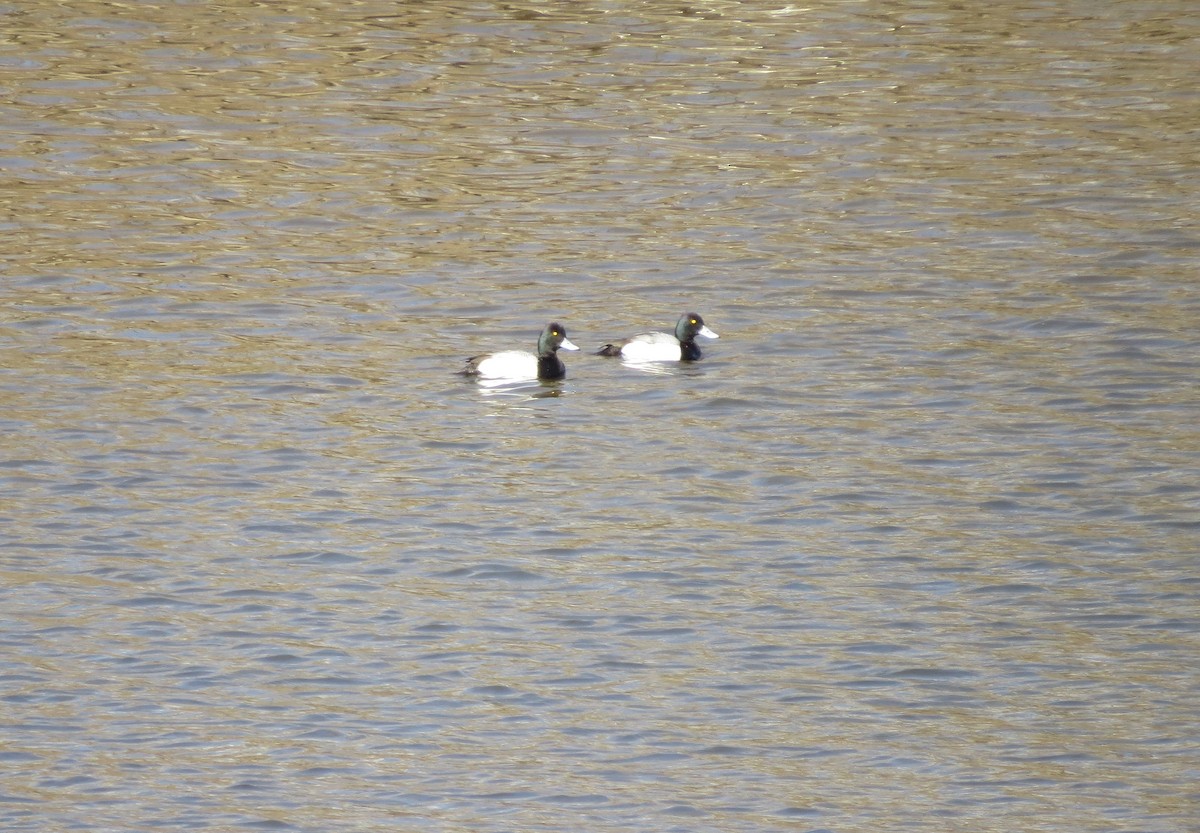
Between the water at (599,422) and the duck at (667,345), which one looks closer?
the water at (599,422)

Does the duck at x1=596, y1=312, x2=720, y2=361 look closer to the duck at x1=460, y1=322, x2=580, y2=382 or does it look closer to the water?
the water

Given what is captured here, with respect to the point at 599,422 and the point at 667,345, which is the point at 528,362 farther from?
the point at 667,345

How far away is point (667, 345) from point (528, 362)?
1.06 m

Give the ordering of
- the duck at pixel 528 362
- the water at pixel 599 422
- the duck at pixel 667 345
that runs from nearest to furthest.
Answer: the water at pixel 599 422 → the duck at pixel 528 362 → the duck at pixel 667 345

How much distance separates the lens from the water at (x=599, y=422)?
29.3 feet

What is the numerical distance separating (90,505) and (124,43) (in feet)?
39.8

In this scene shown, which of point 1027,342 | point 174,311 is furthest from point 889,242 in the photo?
point 174,311

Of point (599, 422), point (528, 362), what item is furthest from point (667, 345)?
point (599, 422)

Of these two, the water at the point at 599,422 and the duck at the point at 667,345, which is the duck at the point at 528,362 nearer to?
the water at the point at 599,422

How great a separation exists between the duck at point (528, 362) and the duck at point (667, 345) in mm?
400

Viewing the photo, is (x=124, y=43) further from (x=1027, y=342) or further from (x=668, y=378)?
(x=1027, y=342)

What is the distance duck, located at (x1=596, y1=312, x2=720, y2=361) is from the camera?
592 inches

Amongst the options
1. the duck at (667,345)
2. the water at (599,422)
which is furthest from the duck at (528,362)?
the duck at (667,345)

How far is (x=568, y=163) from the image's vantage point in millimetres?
19953
